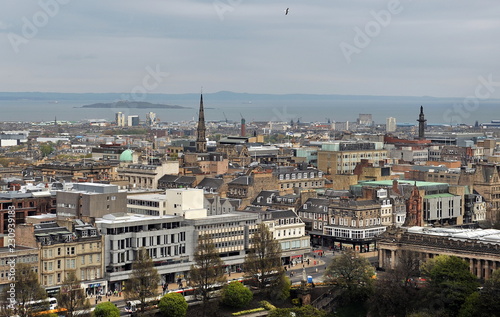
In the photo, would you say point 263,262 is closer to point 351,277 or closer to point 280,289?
point 280,289

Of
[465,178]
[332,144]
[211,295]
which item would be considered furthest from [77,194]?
[332,144]

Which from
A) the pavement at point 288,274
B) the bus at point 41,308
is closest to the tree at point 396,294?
the pavement at point 288,274

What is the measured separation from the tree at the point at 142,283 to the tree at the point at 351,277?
14650 mm

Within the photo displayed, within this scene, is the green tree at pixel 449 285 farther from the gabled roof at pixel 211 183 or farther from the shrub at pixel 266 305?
the gabled roof at pixel 211 183

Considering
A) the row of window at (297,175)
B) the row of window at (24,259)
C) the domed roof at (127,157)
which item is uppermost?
the domed roof at (127,157)

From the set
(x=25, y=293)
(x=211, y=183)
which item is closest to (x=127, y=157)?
(x=211, y=183)

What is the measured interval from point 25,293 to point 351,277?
25.4 metres

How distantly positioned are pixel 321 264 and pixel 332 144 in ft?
186

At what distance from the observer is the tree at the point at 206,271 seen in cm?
7350

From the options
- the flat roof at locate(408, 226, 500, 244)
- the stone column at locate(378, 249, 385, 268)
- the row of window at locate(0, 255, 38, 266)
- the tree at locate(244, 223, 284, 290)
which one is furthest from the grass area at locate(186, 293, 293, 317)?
the flat roof at locate(408, 226, 500, 244)

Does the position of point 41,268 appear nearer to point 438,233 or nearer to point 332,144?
point 438,233

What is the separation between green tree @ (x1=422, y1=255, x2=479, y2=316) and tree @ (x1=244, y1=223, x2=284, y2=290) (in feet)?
37.9

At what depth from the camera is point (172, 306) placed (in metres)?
69.2

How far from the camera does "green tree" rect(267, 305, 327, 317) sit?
7038cm
